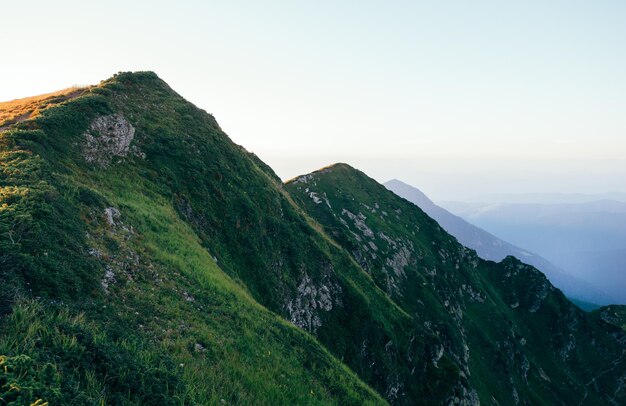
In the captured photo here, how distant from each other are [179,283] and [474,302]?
357 feet

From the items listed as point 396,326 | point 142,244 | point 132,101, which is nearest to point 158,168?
point 132,101

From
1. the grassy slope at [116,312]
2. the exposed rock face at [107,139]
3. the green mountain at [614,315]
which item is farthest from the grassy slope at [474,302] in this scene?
the grassy slope at [116,312]

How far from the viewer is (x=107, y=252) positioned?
701 inches

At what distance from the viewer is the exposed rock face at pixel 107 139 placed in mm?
30781

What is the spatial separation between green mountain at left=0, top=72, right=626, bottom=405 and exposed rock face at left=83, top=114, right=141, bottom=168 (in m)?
0.17

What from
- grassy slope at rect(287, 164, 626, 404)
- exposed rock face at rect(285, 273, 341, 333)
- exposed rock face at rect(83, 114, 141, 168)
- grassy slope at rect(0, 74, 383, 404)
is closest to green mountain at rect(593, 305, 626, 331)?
grassy slope at rect(287, 164, 626, 404)

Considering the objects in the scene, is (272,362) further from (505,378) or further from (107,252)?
(505,378)

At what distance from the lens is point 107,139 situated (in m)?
33.5

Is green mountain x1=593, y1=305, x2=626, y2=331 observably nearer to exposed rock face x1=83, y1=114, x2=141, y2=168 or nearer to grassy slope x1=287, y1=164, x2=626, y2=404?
grassy slope x1=287, y1=164, x2=626, y2=404

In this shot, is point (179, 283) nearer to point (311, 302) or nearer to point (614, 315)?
point (311, 302)

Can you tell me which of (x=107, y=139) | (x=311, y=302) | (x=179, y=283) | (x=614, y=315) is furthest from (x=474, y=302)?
(x=107, y=139)

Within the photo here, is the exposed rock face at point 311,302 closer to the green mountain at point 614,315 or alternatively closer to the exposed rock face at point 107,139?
the exposed rock face at point 107,139

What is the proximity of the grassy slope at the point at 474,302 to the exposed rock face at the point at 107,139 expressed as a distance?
133ft

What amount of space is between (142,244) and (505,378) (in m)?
98.4
